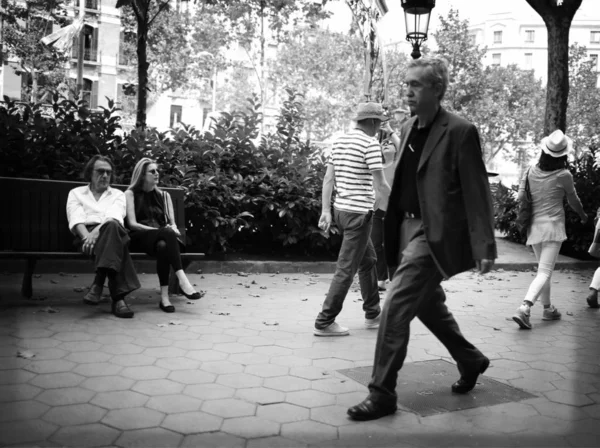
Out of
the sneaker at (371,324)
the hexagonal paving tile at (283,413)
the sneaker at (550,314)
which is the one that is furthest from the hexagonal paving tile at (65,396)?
the sneaker at (550,314)

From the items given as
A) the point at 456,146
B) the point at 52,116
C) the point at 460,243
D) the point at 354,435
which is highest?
the point at 52,116

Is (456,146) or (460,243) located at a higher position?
(456,146)

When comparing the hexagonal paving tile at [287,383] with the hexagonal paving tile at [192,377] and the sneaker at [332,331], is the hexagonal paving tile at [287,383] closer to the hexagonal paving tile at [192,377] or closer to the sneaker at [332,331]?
the hexagonal paving tile at [192,377]

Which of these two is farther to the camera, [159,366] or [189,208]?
[189,208]

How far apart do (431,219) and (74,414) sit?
229cm

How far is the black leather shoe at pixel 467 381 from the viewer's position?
448 centimetres

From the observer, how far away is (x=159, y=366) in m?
4.84

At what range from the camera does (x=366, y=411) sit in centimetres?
390

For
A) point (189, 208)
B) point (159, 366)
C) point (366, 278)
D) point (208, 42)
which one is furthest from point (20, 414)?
point (208, 42)

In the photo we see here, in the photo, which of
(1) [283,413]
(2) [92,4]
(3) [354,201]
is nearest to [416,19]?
(3) [354,201]

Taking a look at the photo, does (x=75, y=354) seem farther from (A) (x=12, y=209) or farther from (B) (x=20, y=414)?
(A) (x=12, y=209)

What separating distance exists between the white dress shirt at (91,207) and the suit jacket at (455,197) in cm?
378

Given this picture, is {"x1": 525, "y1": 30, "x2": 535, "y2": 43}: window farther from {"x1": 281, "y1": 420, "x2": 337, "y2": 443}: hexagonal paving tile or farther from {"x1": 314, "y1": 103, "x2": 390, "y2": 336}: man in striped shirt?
{"x1": 281, "y1": 420, "x2": 337, "y2": 443}: hexagonal paving tile

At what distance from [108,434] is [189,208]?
6.13 meters
